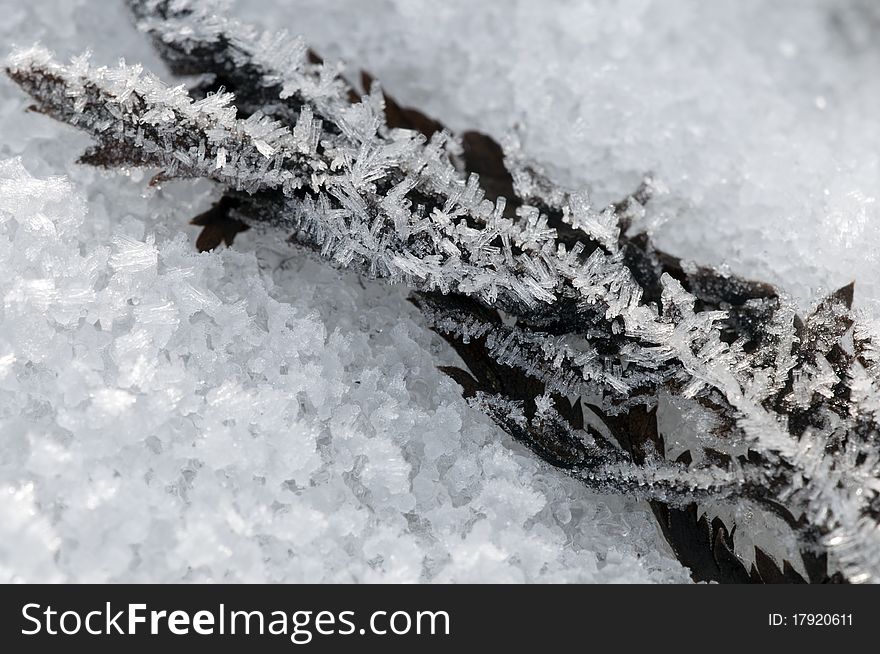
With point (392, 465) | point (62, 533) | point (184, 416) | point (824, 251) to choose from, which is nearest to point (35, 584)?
point (62, 533)

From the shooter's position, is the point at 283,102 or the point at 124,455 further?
the point at 283,102

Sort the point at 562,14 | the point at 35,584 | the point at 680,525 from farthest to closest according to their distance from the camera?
1. the point at 562,14
2. the point at 680,525
3. the point at 35,584

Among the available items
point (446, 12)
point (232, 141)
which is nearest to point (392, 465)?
point (232, 141)

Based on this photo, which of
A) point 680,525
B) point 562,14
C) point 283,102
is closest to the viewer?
point 680,525

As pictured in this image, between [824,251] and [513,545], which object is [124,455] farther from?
[824,251]

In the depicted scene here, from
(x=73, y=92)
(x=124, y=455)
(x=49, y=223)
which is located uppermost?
(x=73, y=92)

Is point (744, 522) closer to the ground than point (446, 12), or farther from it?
closer to the ground
